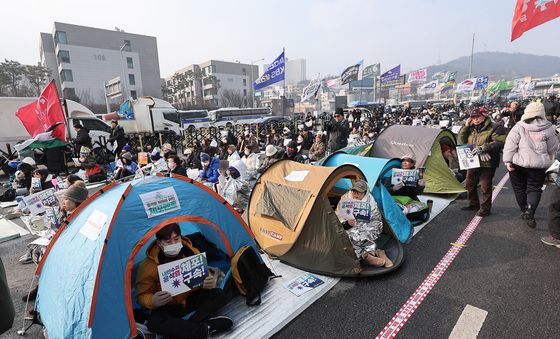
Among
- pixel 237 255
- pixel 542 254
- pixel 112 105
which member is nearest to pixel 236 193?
pixel 237 255

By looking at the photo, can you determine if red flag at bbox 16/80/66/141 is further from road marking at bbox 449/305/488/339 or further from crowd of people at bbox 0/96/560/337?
road marking at bbox 449/305/488/339

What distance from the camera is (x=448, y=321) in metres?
2.92

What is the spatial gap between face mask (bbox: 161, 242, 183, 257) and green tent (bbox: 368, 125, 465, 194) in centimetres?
543

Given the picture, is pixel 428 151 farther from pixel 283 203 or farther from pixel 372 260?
pixel 283 203

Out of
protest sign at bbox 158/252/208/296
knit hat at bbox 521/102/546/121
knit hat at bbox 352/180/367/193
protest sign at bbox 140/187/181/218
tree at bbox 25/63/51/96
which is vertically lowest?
protest sign at bbox 158/252/208/296

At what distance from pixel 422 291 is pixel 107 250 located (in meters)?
3.32

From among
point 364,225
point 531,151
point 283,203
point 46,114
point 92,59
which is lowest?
point 364,225

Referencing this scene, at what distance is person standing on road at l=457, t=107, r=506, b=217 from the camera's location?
16.6 feet

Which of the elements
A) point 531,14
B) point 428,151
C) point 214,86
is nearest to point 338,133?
point 428,151

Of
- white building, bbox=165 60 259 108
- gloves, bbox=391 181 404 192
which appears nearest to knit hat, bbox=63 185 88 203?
gloves, bbox=391 181 404 192

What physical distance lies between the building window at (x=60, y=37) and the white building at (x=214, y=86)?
1887cm

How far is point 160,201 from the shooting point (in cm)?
301

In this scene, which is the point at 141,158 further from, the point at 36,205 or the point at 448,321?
the point at 448,321

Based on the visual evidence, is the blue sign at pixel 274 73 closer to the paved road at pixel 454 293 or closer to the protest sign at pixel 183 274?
the paved road at pixel 454 293
